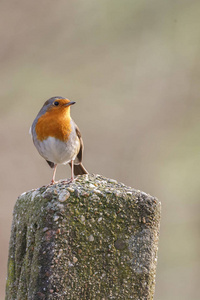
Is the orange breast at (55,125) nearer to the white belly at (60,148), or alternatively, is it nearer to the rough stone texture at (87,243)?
the white belly at (60,148)

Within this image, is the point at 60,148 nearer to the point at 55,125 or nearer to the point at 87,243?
the point at 55,125

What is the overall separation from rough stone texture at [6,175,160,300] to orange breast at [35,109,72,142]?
1.53 metres

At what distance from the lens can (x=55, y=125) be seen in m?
3.31

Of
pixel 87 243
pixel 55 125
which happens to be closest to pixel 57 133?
pixel 55 125

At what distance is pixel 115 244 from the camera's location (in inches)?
65.5

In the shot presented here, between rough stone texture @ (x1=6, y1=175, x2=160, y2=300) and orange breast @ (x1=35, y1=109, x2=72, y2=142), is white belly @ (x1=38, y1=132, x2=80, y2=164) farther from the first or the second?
rough stone texture @ (x1=6, y1=175, x2=160, y2=300)

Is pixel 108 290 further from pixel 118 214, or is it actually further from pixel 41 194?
pixel 41 194

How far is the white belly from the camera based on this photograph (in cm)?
331

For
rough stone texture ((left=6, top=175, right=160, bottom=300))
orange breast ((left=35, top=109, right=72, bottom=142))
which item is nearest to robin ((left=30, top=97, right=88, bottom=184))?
orange breast ((left=35, top=109, right=72, bottom=142))

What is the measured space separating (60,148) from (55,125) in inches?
6.3

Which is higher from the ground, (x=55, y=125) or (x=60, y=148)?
(x=55, y=125)

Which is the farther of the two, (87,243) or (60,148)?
(60,148)

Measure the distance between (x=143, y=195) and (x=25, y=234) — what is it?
1.48 feet

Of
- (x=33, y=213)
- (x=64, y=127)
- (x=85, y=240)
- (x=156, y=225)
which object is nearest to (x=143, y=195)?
(x=156, y=225)
